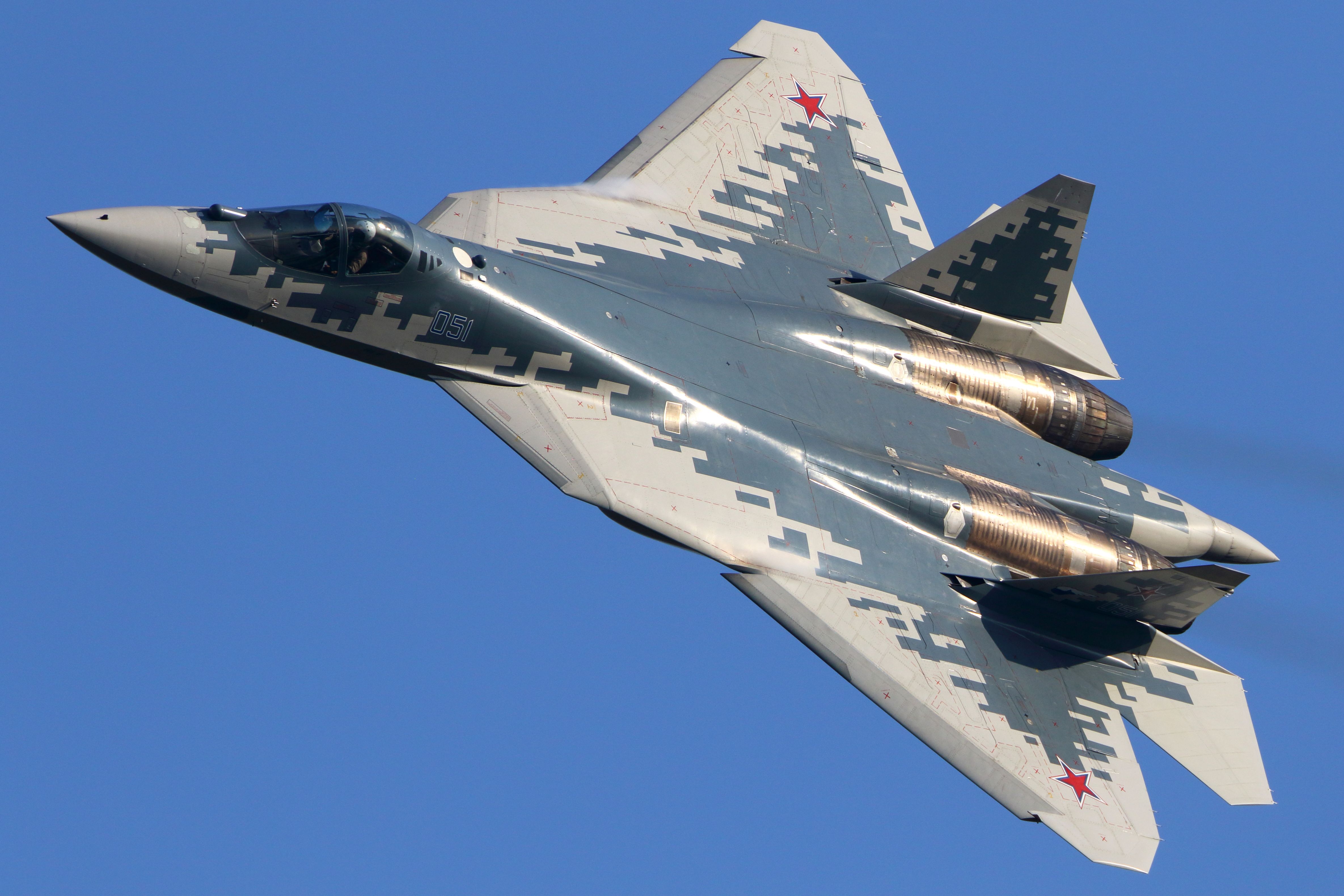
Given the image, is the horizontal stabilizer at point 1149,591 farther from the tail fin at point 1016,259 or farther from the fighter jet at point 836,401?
the tail fin at point 1016,259

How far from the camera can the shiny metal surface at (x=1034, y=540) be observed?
27.1 meters

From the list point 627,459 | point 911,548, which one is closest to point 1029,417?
point 911,548

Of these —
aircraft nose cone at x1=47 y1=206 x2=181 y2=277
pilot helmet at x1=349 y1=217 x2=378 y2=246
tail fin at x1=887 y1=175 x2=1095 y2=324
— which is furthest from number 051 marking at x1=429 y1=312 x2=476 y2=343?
tail fin at x1=887 y1=175 x2=1095 y2=324

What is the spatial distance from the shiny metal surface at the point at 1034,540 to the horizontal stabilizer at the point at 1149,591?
469mm

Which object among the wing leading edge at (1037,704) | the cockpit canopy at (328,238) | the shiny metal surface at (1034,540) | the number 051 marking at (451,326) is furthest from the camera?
the shiny metal surface at (1034,540)

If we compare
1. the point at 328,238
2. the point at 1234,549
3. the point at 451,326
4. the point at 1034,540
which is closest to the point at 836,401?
the point at 1034,540

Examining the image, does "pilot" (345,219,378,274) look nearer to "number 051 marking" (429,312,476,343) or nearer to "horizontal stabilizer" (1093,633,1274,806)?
"number 051 marking" (429,312,476,343)

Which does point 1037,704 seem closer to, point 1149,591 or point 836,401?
point 1149,591

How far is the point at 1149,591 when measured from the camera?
85.1 ft

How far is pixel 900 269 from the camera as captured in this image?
97.3ft

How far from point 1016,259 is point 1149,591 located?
6.83 meters

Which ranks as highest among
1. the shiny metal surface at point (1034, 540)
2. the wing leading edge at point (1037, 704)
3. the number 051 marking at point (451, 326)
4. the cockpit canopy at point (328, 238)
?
the cockpit canopy at point (328, 238)

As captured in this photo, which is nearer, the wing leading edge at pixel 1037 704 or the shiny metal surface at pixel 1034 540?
the wing leading edge at pixel 1037 704

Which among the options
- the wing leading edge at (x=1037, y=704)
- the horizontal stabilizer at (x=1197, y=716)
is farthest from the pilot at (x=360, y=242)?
the horizontal stabilizer at (x=1197, y=716)
